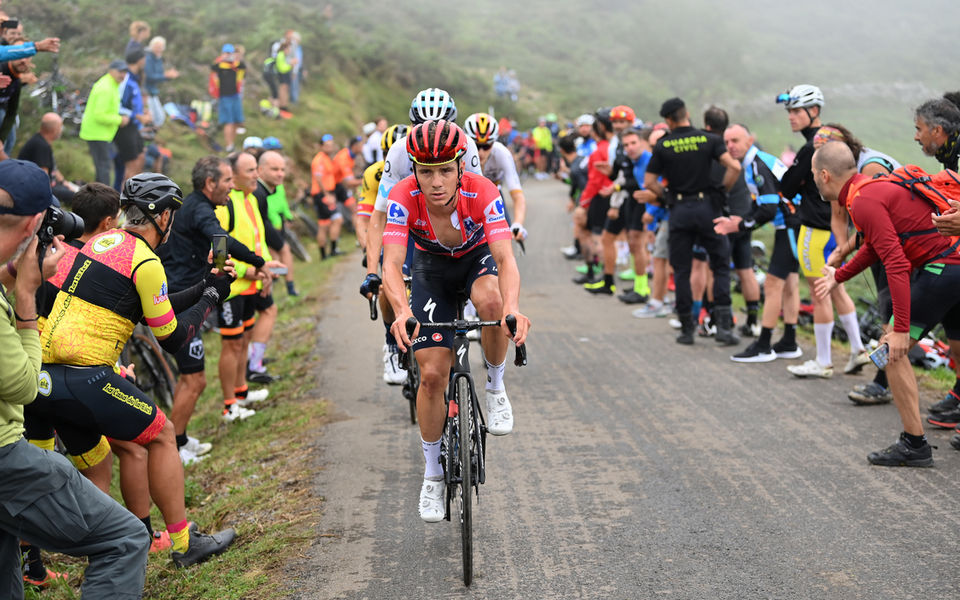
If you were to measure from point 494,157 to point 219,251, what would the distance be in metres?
3.94

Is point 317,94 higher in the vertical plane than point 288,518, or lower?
higher

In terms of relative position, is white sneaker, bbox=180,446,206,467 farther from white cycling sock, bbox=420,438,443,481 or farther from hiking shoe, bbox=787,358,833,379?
hiking shoe, bbox=787,358,833,379

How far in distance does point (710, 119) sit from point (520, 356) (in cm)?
698

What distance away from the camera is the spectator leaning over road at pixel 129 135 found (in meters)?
→ 13.7

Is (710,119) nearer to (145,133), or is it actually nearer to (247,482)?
(247,482)

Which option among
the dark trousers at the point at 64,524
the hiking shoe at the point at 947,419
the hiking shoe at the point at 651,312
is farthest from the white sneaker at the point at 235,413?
the hiking shoe at the point at 947,419

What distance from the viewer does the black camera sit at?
3.66 metres

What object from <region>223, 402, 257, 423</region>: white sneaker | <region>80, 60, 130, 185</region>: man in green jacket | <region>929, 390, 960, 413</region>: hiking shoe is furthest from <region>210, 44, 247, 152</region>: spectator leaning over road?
<region>929, 390, 960, 413</region>: hiking shoe

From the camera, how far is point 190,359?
7094mm

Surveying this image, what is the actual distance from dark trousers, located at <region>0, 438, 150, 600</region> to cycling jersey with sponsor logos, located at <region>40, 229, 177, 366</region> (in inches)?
52.4

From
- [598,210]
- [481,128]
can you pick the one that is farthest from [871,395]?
[598,210]

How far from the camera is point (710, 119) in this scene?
421 inches

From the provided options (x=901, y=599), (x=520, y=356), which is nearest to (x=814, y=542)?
(x=901, y=599)

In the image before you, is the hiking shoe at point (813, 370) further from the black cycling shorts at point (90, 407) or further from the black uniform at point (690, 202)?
the black cycling shorts at point (90, 407)
